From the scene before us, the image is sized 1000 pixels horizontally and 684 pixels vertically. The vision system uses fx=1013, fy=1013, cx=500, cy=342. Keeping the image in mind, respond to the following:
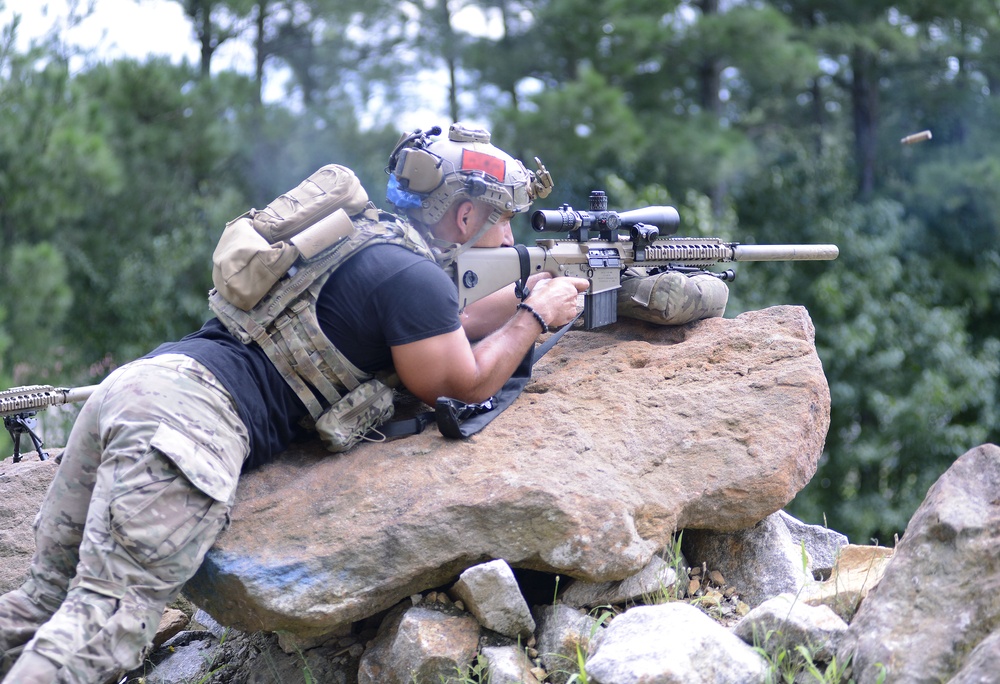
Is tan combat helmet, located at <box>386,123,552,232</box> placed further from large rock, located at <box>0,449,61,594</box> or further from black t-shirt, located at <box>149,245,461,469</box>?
large rock, located at <box>0,449,61,594</box>

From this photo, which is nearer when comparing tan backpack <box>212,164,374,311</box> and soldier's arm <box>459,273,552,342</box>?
tan backpack <box>212,164,374,311</box>

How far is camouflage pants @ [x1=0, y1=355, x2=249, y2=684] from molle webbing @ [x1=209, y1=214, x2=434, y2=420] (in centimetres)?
32

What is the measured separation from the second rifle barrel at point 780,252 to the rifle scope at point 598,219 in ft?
1.82

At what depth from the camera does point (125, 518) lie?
A: 11.8ft

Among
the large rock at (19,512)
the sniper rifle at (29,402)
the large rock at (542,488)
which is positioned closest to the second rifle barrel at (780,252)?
the large rock at (542,488)

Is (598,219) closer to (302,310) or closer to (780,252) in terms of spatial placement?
(780,252)

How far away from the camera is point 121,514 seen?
11.8 ft

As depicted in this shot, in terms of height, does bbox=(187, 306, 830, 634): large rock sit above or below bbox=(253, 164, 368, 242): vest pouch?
below

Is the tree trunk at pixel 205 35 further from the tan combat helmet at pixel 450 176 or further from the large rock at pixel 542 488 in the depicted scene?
the large rock at pixel 542 488

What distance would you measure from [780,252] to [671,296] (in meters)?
1.06

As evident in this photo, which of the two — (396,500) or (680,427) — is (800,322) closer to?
(680,427)

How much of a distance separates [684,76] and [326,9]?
5879 millimetres

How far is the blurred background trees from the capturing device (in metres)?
11.8

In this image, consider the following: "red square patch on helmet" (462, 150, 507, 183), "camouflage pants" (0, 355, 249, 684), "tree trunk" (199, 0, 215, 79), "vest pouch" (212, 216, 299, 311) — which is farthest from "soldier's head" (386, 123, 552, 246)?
"tree trunk" (199, 0, 215, 79)
